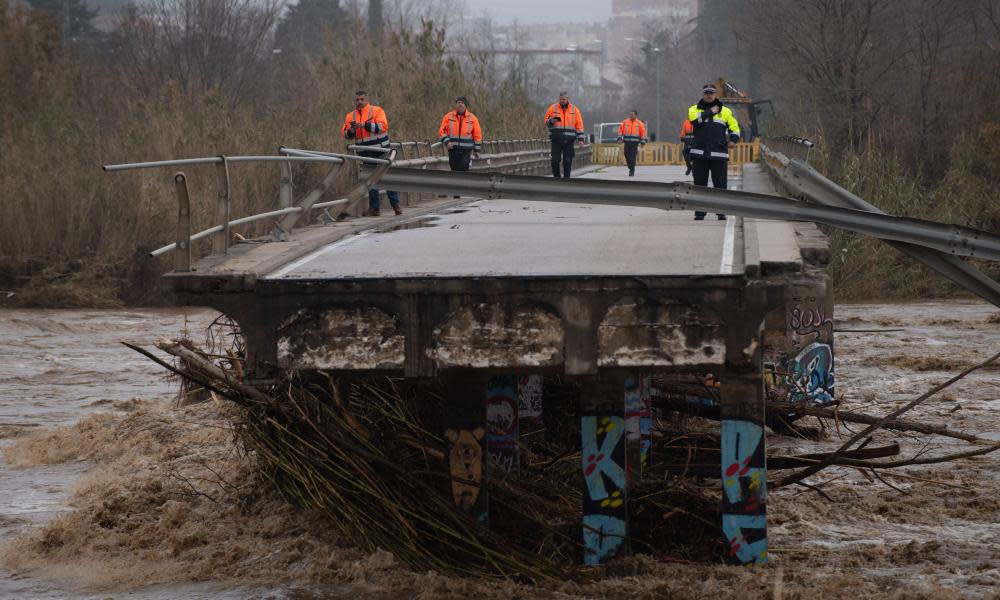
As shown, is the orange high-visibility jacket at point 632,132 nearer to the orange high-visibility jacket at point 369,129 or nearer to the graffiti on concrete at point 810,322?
the orange high-visibility jacket at point 369,129

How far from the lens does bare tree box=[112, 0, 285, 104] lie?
4428 cm

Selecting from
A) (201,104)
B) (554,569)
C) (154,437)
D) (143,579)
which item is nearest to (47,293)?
(201,104)

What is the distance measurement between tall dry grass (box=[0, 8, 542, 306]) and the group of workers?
3642mm

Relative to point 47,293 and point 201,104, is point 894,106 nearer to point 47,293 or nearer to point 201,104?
point 201,104

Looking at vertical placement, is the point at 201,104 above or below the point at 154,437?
above

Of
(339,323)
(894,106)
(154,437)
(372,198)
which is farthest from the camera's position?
(894,106)

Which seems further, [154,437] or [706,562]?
[154,437]

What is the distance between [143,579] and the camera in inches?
389

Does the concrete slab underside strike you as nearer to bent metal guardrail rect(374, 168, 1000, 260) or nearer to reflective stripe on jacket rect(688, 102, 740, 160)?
bent metal guardrail rect(374, 168, 1000, 260)

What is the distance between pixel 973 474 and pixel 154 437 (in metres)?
8.02

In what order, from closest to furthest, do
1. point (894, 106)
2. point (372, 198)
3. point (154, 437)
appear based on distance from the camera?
point (154, 437) → point (372, 198) → point (894, 106)

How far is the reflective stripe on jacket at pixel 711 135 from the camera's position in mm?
16625

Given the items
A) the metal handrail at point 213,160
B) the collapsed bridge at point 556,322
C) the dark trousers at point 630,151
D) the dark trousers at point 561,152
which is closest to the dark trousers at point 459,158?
the dark trousers at point 561,152

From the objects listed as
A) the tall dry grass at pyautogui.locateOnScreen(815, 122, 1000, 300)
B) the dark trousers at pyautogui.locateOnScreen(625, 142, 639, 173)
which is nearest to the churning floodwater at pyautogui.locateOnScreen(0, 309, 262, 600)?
the tall dry grass at pyautogui.locateOnScreen(815, 122, 1000, 300)
